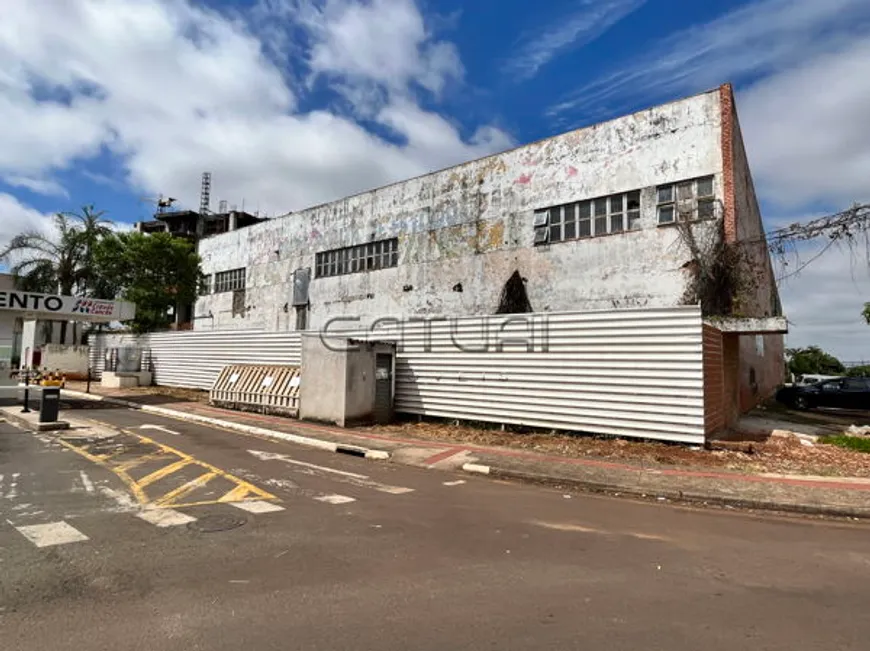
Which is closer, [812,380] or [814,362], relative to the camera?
[812,380]

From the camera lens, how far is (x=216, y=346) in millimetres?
21984

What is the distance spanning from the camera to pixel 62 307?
2009 centimetres

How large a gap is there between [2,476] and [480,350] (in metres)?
9.67

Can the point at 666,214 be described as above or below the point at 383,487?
above

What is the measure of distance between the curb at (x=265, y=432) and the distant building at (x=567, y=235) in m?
8.80

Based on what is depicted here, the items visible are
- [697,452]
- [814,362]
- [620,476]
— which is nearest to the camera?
[620,476]

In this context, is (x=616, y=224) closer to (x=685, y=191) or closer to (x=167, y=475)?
(x=685, y=191)

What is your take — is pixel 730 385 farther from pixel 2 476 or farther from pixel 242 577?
pixel 2 476

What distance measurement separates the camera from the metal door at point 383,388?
48.6ft

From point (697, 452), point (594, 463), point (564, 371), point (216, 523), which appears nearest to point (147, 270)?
point (564, 371)

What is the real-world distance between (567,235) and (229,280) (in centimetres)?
2290

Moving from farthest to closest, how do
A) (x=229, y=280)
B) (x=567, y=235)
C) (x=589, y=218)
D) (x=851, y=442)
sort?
(x=229, y=280)
(x=567, y=235)
(x=589, y=218)
(x=851, y=442)

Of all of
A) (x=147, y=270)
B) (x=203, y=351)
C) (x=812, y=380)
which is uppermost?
(x=147, y=270)

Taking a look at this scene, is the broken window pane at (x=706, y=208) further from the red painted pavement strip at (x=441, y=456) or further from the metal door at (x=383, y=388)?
the red painted pavement strip at (x=441, y=456)
